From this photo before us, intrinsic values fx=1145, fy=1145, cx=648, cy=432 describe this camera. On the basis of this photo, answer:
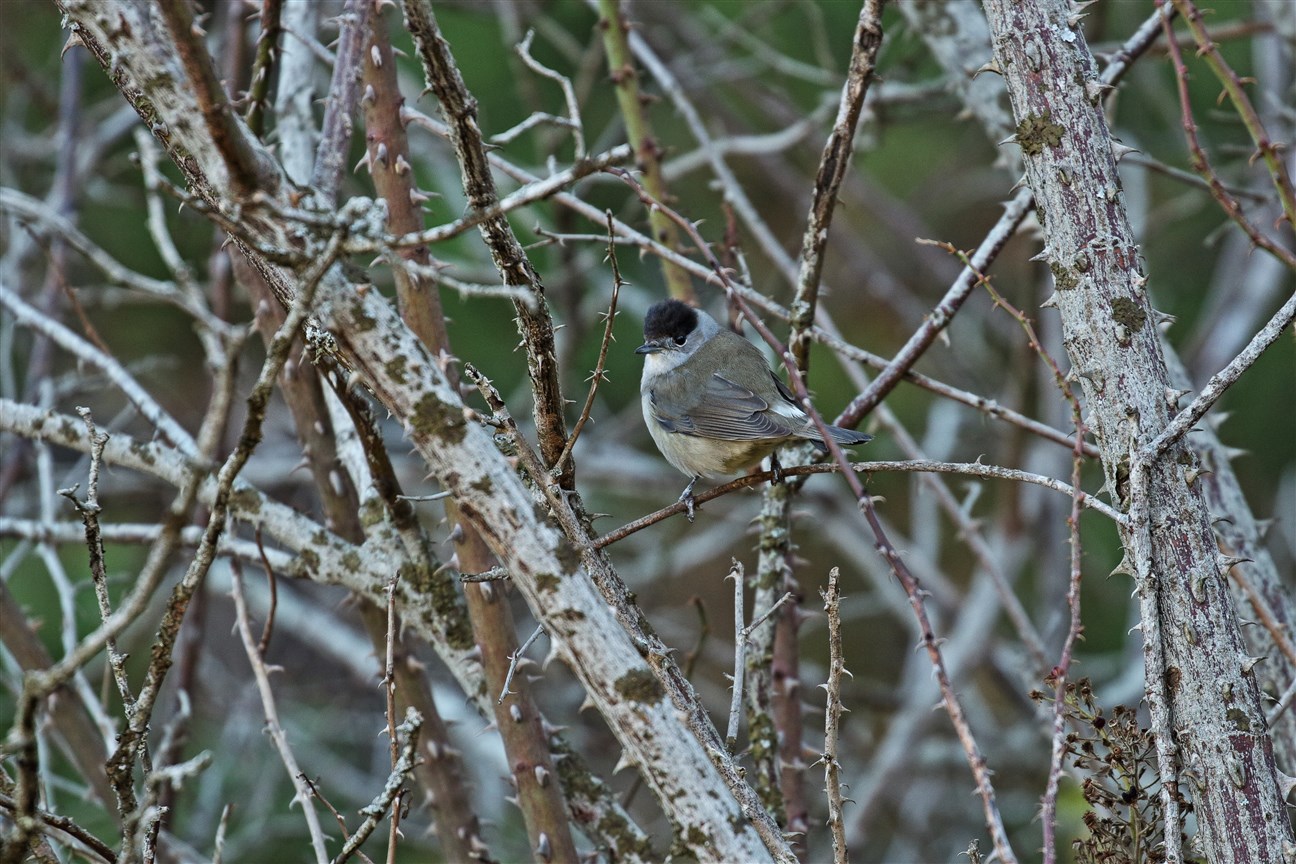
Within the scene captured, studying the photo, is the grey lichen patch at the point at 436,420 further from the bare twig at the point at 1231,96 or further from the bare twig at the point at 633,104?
the bare twig at the point at 633,104

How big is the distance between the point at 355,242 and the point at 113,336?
6.81 meters

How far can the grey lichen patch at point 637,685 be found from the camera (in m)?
1.81

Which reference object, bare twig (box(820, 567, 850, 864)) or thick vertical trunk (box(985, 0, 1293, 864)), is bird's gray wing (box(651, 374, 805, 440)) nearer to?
thick vertical trunk (box(985, 0, 1293, 864))

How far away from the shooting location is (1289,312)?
221cm

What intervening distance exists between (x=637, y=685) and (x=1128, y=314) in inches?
52.2

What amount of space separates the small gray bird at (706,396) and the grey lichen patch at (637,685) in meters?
2.31

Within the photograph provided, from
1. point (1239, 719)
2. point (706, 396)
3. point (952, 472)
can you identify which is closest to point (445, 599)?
point (952, 472)

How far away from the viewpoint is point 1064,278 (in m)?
2.43

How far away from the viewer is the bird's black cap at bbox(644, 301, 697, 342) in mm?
4500

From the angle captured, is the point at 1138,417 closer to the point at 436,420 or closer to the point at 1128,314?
the point at 1128,314

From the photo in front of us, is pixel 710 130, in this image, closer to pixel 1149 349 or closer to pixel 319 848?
pixel 1149 349

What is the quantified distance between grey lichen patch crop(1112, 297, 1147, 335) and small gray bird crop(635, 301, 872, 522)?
69.4 inches

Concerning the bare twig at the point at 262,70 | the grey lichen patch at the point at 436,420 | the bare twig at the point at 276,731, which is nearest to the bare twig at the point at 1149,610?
the grey lichen patch at the point at 436,420

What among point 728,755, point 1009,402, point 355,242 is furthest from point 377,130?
point 1009,402
